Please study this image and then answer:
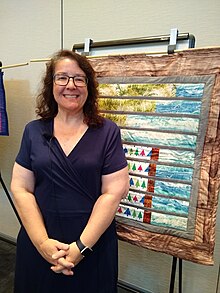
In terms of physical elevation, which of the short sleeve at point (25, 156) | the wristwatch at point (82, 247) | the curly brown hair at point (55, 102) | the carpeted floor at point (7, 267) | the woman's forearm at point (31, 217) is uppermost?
the curly brown hair at point (55, 102)

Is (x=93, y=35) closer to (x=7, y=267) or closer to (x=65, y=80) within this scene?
(x=65, y=80)

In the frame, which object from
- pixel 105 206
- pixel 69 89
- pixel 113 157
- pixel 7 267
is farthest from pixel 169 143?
pixel 7 267

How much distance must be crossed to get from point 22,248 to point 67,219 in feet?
1.10

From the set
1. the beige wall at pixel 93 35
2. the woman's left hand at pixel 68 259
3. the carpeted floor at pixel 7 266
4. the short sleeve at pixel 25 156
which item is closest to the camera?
the woman's left hand at pixel 68 259

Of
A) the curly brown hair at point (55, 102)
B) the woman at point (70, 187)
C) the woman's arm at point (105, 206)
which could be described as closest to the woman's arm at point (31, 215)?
the woman at point (70, 187)

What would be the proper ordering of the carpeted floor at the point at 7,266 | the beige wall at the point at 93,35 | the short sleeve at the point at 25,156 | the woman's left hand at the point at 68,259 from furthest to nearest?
1. the carpeted floor at the point at 7,266
2. the beige wall at the point at 93,35
3. the short sleeve at the point at 25,156
4. the woman's left hand at the point at 68,259

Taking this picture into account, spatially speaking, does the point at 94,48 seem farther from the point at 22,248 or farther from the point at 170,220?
the point at 22,248

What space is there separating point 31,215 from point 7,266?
1.34 metres

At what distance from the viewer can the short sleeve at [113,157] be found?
3.61 ft

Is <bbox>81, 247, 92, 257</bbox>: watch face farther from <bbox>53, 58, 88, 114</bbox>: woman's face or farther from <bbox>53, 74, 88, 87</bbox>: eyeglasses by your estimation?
<bbox>53, 74, 88, 87</bbox>: eyeglasses

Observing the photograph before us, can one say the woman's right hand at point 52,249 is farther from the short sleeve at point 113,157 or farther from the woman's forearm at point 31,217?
the short sleeve at point 113,157

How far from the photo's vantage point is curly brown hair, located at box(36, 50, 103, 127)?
1133 millimetres

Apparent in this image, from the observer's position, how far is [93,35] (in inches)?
72.6

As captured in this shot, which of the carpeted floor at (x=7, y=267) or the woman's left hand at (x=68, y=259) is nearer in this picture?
the woman's left hand at (x=68, y=259)
